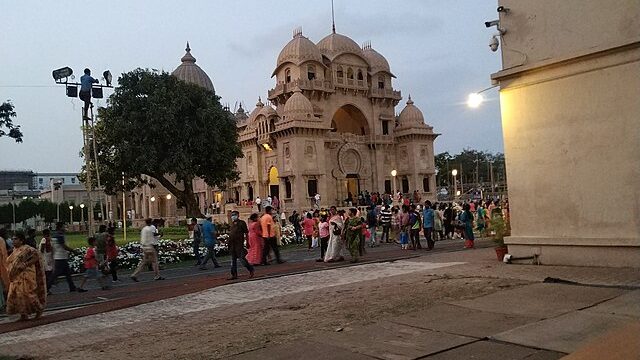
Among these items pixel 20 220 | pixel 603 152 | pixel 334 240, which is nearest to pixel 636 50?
pixel 603 152

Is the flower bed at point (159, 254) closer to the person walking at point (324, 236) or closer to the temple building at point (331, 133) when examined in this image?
the person walking at point (324, 236)

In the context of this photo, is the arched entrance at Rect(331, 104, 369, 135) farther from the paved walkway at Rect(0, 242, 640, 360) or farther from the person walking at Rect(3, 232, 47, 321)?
the person walking at Rect(3, 232, 47, 321)

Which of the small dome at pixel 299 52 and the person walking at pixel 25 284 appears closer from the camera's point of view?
the person walking at pixel 25 284

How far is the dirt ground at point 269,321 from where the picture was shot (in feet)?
21.7

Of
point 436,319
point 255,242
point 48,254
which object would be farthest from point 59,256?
point 436,319

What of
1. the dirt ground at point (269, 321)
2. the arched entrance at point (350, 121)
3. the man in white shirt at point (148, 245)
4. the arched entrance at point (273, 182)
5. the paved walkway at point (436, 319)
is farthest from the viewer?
the arched entrance at point (350, 121)

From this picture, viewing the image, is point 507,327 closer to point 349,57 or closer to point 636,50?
point 636,50

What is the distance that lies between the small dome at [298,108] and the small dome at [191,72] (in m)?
28.2

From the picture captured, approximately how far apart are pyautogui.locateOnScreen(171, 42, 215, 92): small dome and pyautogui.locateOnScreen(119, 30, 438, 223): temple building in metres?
18.7

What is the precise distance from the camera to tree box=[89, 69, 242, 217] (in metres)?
33.3

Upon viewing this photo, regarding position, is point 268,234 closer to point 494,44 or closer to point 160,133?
point 494,44

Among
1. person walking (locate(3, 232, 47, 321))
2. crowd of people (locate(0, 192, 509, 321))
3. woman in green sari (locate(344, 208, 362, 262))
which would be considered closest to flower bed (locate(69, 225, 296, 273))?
crowd of people (locate(0, 192, 509, 321))

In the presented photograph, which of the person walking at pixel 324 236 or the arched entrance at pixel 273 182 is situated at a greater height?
the arched entrance at pixel 273 182

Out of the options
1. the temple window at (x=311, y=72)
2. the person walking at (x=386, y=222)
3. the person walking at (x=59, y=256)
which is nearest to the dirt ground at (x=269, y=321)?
the person walking at (x=59, y=256)
